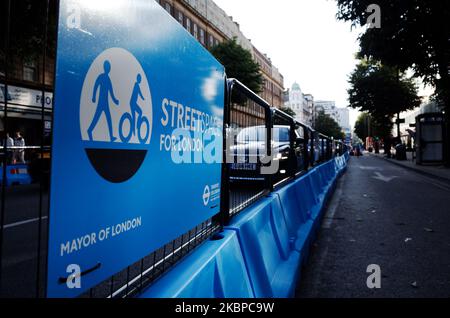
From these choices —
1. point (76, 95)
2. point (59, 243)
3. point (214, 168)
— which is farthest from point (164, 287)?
point (214, 168)

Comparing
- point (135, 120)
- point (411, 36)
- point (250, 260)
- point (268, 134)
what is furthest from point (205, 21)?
point (135, 120)

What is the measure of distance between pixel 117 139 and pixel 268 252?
2.01 m

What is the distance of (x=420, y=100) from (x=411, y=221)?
110 ft

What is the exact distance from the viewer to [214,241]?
235cm

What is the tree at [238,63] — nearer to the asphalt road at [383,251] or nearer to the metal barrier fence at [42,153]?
the asphalt road at [383,251]

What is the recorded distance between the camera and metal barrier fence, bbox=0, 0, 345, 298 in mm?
1179

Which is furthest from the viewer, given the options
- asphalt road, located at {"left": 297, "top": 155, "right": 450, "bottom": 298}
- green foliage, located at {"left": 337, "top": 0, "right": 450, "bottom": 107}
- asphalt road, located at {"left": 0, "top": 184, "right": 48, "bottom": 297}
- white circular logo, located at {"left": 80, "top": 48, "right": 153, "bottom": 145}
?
green foliage, located at {"left": 337, "top": 0, "right": 450, "bottom": 107}

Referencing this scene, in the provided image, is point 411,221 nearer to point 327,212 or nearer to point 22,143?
point 327,212

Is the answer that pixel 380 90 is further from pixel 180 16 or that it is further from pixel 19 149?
pixel 19 149

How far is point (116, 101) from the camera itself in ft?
4.76

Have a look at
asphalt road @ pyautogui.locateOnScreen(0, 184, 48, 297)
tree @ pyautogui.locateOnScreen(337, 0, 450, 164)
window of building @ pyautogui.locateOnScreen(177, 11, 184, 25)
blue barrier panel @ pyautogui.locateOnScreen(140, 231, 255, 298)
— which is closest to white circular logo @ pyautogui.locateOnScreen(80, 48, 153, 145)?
asphalt road @ pyautogui.locateOnScreen(0, 184, 48, 297)

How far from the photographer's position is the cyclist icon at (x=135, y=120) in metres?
1.49
